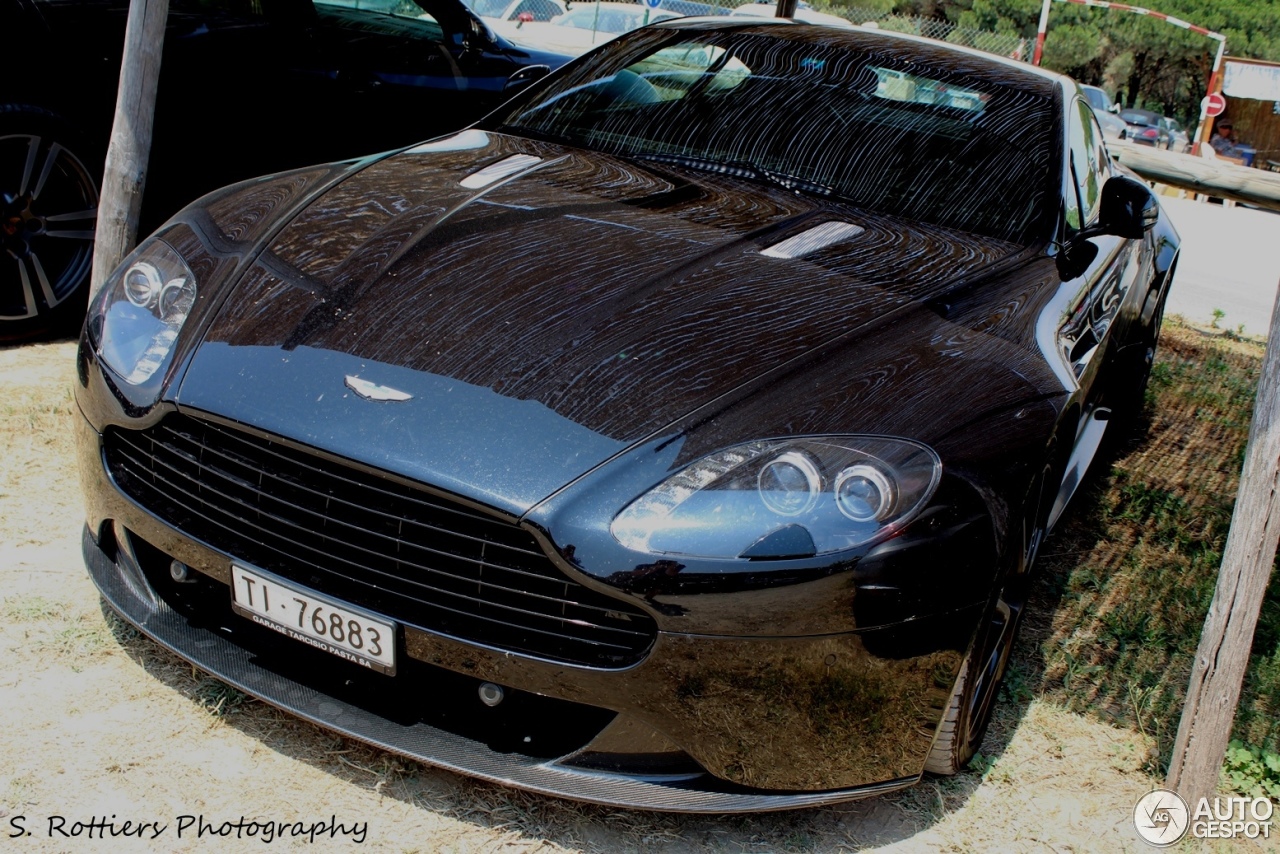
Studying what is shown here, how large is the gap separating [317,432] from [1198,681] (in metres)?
1.91

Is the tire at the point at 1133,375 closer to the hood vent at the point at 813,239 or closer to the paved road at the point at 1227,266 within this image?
the hood vent at the point at 813,239

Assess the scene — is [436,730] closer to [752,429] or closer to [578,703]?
[578,703]

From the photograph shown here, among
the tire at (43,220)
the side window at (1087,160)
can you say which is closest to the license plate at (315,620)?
the side window at (1087,160)

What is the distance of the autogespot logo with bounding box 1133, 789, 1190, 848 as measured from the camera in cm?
254

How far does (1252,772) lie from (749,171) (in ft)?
6.36

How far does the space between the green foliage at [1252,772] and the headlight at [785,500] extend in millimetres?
1320

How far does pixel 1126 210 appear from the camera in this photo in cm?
319

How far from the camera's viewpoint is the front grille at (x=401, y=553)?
1981 mm

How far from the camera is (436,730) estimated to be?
2127 millimetres

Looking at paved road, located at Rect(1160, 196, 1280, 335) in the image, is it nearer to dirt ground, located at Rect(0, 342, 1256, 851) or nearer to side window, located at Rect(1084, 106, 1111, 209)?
side window, located at Rect(1084, 106, 1111, 209)

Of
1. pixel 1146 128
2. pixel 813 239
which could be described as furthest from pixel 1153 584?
pixel 1146 128

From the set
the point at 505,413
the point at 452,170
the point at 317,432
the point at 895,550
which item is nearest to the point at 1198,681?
the point at 895,550
